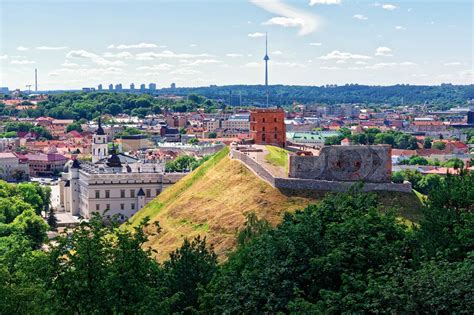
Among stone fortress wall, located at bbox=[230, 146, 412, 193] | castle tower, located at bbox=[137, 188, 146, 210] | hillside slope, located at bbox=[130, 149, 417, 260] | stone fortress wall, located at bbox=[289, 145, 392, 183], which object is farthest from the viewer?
castle tower, located at bbox=[137, 188, 146, 210]

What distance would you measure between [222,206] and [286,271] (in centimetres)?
2627

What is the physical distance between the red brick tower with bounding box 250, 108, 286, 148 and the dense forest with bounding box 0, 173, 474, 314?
124 ft

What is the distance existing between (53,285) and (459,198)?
18.1 meters

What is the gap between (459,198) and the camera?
120ft

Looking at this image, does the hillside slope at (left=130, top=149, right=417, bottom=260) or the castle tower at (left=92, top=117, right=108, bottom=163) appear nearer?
the hillside slope at (left=130, top=149, right=417, bottom=260)

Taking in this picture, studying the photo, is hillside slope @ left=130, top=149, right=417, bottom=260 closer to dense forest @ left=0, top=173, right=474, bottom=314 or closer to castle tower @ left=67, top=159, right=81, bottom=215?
dense forest @ left=0, top=173, right=474, bottom=314

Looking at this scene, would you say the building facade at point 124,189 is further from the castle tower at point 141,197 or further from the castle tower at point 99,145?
the castle tower at point 99,145

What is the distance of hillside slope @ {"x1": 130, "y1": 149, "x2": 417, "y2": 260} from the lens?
53.2 m

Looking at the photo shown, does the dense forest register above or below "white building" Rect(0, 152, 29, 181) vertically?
above

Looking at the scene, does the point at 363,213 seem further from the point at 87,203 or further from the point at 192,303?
the point at 87,203

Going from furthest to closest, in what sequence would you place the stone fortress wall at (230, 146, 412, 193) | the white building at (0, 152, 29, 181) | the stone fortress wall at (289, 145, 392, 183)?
the white building at (0, 152, 29, 181) < the stone fortress wall at (289, 145, 392, 183) < the stone fortress wall at (230, 146, 412, 193)

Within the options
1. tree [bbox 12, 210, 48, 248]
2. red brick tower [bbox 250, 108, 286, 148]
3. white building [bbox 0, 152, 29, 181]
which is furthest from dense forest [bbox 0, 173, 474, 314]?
white building [bbox 0, 152, 29, 181]

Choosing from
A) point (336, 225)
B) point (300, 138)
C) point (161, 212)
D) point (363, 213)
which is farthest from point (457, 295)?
point (300, 138)

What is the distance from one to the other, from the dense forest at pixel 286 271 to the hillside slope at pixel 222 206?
1466 centimetres
